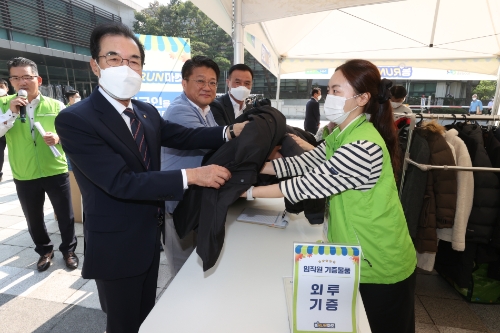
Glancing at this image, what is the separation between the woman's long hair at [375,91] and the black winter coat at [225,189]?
42cm

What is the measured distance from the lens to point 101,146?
1.11 metres

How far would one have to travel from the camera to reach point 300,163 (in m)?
1.62

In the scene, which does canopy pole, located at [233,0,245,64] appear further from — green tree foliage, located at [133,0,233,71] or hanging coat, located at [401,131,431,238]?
green tree foliage, located at [133,0,233,71]

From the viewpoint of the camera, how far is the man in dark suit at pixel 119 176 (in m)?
1.09

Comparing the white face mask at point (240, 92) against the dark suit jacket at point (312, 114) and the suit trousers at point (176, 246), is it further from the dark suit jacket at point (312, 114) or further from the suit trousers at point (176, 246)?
the dark suit jacket at point (312, 114)

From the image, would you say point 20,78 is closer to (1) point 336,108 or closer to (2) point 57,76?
(1) point 336,108

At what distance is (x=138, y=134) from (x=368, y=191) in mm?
1027

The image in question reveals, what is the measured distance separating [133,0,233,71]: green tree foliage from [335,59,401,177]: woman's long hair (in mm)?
9284

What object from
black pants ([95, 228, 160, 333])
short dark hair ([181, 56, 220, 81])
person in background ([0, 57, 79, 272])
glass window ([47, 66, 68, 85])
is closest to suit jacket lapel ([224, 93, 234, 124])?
short dark hair ([181, 56, 220, 81])

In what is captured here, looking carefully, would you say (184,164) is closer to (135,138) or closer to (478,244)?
(135,138)

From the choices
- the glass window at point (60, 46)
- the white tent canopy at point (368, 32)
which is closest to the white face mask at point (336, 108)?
the white tent canopy at point (368, 32)

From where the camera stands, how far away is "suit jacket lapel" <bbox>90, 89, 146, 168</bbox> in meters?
1.15

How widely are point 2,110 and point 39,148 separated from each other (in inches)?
20.3

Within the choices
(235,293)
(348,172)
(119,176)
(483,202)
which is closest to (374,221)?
(348,172)
